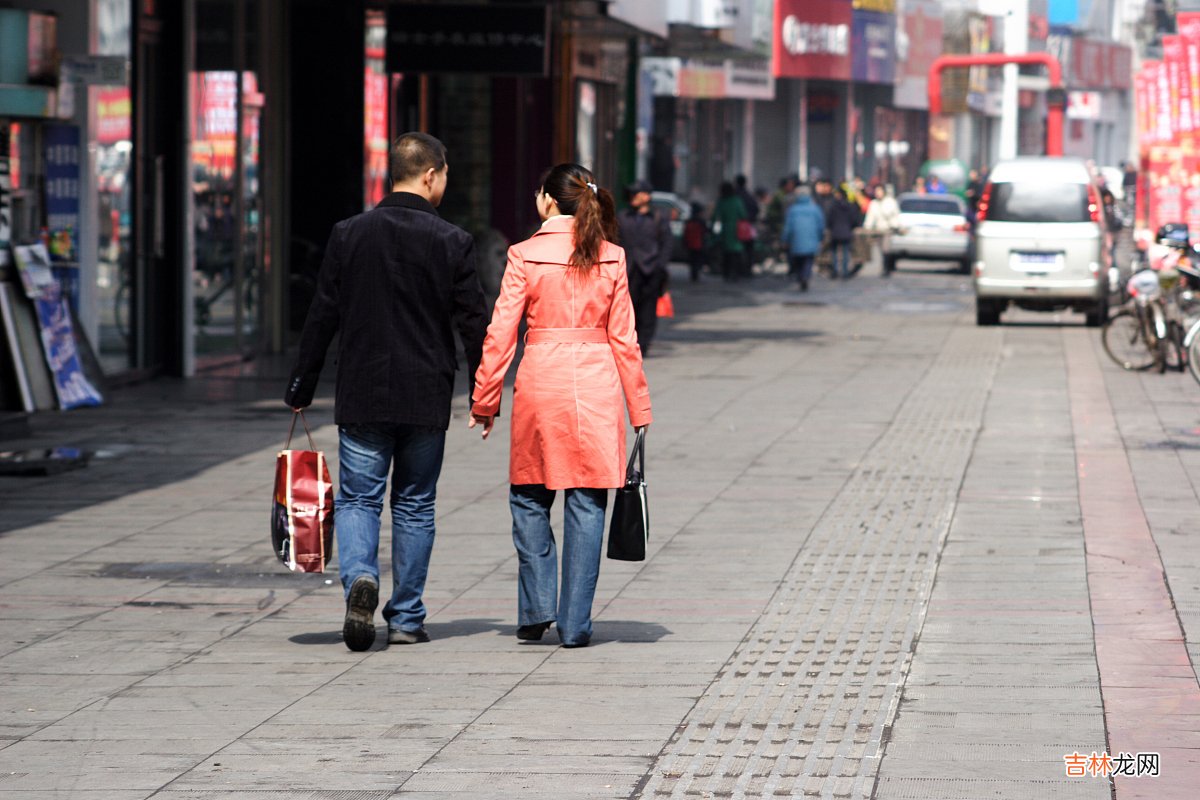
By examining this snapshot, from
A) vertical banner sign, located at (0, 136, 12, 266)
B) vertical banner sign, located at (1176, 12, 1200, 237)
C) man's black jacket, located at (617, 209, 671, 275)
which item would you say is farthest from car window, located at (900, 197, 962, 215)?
vertical banner sign, located at (0, 136, 12, 266)

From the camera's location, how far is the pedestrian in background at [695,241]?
34469mm

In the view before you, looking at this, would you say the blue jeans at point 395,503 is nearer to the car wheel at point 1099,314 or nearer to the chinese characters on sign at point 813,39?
the car wheel at point 1099,314

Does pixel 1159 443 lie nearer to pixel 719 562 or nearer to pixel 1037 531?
pixel 1037 531

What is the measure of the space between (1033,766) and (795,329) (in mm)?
18748

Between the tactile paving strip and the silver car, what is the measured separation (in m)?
25.8

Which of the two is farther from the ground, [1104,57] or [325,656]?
[1104,57]

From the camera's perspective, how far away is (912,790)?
5.27 metres

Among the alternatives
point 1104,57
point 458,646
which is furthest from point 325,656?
point 1104,57

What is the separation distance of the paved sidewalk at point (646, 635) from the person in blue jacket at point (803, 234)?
1770cm

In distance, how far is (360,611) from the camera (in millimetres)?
6945

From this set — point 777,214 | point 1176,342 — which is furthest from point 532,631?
→ point 777,214

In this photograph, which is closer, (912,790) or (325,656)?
(912,790)

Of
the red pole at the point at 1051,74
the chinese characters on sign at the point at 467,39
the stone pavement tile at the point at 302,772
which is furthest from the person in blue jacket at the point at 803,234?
the stone pavement tile at the point at 302,772

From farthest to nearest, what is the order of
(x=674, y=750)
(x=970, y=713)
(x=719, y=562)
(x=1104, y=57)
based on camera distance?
(x=1104, y=57)
(x=719, y=562)
(x=970, y=713)
(x=674, y=750)
